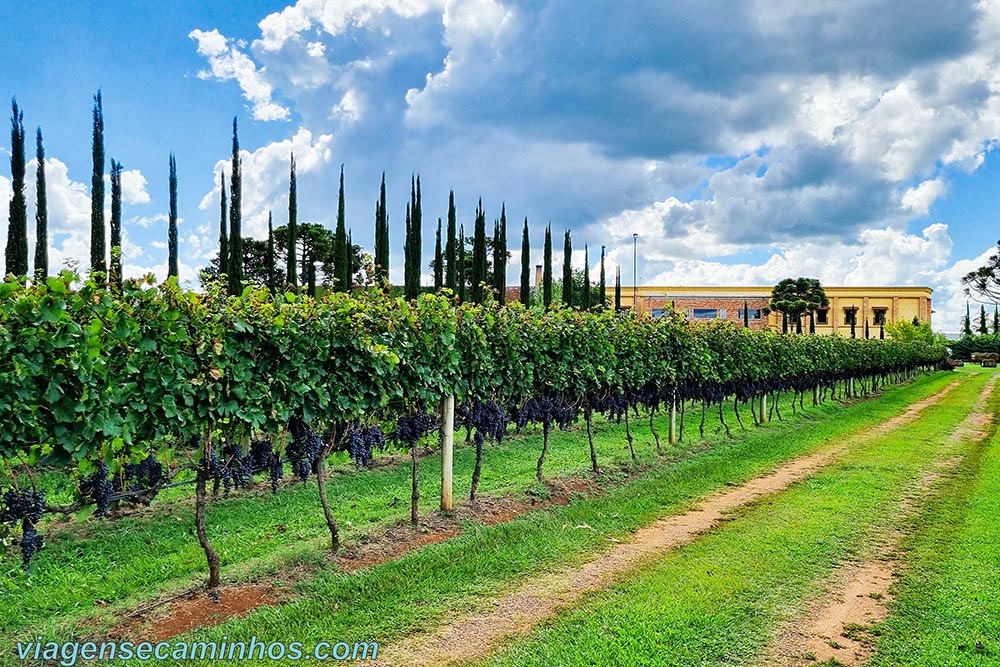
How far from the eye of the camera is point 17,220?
26312 mm

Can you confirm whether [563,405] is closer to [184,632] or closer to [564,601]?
[564,601]

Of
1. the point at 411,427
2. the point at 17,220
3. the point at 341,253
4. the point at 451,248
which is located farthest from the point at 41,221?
the point at 411,427

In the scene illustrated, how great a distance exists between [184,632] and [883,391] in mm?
33225

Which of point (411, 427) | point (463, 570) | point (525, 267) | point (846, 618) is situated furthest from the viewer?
point (525, 267)

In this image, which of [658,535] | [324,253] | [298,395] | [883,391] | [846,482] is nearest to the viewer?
[298,395]

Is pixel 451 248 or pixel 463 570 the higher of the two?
pixel 451 248

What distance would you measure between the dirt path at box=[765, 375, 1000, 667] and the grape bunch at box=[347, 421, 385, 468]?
3.76 m

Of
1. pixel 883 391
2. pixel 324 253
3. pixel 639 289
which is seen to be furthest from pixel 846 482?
pixel 639 289

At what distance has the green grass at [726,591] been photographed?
393 centimetres

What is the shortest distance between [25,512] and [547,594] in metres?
3.57

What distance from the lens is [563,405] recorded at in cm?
916

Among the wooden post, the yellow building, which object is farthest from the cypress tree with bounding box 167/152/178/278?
the yellow building

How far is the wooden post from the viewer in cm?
702

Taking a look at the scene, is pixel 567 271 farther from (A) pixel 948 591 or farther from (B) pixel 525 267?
(A) pixel 948 591
